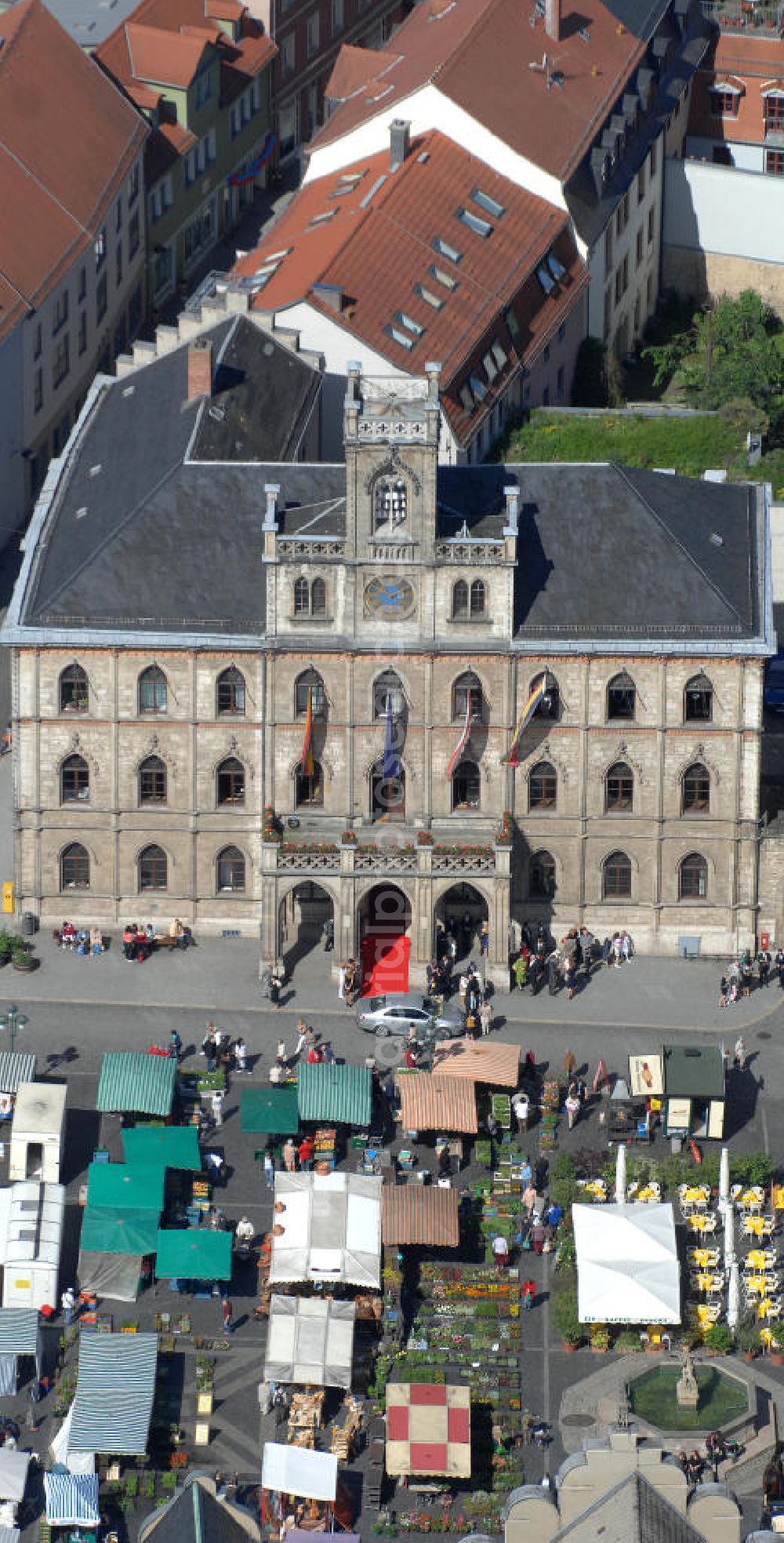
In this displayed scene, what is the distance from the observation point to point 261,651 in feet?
524

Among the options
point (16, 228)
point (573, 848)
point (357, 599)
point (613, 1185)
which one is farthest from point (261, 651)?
point (16, 228)

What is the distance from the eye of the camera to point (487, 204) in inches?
7648

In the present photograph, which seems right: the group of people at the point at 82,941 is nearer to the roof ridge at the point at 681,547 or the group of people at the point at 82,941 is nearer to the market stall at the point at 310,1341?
the market stall at the point at 310,1341

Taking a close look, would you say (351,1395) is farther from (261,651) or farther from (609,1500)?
(261,651)

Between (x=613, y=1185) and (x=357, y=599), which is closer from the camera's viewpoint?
(x=613, y=1185)

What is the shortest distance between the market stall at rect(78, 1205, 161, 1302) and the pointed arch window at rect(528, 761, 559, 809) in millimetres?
27739

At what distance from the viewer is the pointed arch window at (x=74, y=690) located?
16075cm

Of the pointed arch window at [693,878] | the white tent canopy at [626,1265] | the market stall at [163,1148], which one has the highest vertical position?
the pointed arch window at [693,878]

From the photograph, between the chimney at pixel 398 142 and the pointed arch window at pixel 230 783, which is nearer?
the pointed arch window at pixel 230 783

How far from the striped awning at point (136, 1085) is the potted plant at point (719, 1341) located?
23.9m

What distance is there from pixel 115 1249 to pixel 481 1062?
18.3 m

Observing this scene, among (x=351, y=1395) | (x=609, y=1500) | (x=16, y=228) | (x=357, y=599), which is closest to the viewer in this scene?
(x=609, y=1500)

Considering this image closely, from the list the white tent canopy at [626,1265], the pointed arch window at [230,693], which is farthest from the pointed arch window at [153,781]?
the white tent canopy at [626,1265]

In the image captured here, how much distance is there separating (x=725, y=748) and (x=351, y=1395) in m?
36.2
